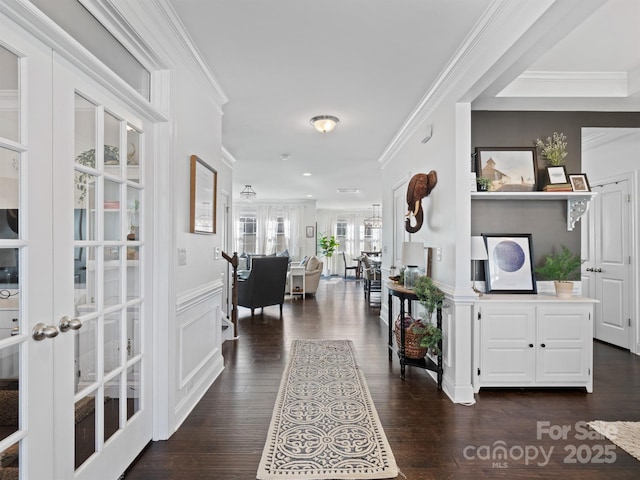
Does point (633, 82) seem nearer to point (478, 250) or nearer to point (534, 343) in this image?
point (478, 250)

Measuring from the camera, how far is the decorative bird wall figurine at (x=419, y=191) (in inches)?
128

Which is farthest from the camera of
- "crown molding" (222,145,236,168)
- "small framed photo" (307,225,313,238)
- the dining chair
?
the dining chair

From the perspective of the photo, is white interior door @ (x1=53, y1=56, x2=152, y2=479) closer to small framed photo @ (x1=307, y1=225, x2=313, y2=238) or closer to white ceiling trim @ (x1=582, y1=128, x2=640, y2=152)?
white ceiling trim @ (x1=582, y1=128, x2=640, y2=152)

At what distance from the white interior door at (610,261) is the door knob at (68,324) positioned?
4834 millimetres

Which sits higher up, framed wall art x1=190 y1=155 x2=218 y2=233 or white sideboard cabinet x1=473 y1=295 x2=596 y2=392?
framed wall art x1=190 y1=155 x2=218 y2=233

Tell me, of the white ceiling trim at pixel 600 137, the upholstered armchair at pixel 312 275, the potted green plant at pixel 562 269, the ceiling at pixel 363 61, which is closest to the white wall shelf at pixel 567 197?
the potted green plant at pixel 562 269

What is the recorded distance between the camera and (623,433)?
2.17 metres

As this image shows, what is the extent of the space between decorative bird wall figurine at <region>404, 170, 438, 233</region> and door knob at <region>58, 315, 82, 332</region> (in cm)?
288

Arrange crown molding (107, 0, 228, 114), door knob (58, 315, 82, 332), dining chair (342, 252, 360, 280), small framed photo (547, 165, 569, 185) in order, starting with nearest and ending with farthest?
1. door knob (58, 315, 82, 332)
2. crown molding (107, 0, 228, 114)
3. small framed photo (547, 165, 569, 185)
4. dining chair (342, 252, 360, 280)

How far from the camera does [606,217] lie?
13.5 feet

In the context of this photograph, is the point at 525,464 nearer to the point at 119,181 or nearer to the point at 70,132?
the point at 119,181

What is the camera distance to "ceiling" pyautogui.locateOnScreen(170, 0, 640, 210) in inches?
79.6

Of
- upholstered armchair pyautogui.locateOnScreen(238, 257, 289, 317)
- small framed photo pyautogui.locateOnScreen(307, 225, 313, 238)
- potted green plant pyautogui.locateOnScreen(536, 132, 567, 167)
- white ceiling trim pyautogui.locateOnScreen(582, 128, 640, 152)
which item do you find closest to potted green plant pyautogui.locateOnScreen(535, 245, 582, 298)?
potted green plant pyautogui.locateOnScreen(536, 132, 567, 167)

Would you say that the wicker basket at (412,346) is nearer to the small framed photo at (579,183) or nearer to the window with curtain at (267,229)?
the small framed photo at (579,183)
